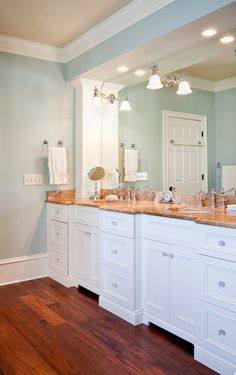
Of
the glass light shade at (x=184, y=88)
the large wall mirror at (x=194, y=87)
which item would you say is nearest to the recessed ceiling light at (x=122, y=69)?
the large wall mirror at (x=194, y=87)

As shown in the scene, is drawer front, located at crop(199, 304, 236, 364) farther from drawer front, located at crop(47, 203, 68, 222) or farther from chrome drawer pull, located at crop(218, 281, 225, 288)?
drawer front, located at crop(47, 203, 68, 222)

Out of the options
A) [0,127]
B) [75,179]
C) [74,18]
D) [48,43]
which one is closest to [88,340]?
[75,179]

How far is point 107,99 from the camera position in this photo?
365cm

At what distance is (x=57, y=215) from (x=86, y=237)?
1.62ft

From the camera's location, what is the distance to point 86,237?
3129mm

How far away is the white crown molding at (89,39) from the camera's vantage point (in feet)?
8.31

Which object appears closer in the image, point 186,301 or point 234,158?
point 186,301

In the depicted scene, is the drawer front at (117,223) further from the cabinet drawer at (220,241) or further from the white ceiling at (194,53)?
the white ceiling at (194,53)

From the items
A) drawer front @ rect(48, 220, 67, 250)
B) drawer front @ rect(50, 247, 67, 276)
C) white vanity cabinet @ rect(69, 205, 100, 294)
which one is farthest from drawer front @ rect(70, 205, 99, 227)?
drawer front @ rect(50, 247, 67, 276)

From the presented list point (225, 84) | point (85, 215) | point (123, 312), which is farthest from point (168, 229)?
point (225, 84)

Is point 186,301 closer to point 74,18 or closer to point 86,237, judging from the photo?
point 86,237

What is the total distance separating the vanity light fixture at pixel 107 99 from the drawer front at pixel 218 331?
7.40 ft

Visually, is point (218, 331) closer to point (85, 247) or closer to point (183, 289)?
point (183, 289)

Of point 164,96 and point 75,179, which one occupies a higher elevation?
point 164,96
